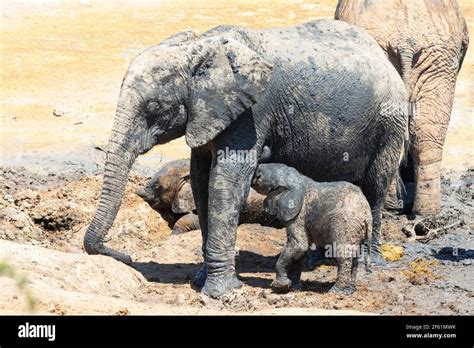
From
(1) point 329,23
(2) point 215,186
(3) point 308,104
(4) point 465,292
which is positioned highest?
(1) point 329,23

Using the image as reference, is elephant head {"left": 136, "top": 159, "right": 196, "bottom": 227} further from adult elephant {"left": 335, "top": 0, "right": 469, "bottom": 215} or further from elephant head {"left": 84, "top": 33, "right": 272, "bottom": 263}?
elephant head {"left": 84, "top": 33, "right": 272, "bottom": 263}

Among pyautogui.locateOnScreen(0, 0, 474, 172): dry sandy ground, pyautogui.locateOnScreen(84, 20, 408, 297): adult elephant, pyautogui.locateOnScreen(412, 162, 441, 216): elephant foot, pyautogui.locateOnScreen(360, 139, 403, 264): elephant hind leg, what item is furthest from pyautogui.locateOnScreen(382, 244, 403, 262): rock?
pyautogui.locateOnScreen(0, 0, 474, 172): dry sandy ground

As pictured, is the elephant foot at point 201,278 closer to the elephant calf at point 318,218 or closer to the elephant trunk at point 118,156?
the elephant calf at point 318,218

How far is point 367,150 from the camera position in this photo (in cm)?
1175

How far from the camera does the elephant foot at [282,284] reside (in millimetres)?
10538

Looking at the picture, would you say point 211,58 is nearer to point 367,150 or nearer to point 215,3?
point 367,150

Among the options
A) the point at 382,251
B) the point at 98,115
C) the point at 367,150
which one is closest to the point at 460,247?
the point at 382,251

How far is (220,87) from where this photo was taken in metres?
10.6

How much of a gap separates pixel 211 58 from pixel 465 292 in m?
3.10

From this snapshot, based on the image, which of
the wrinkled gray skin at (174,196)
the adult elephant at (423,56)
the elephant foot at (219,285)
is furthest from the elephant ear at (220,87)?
the adult elephant at (423,56)

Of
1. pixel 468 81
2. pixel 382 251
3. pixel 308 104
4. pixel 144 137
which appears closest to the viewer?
pixel 144 137

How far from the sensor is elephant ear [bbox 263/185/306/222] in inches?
414

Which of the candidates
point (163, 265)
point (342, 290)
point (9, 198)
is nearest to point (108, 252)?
point (163, 265)

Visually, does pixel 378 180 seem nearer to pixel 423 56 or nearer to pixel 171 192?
pixel 423 56
